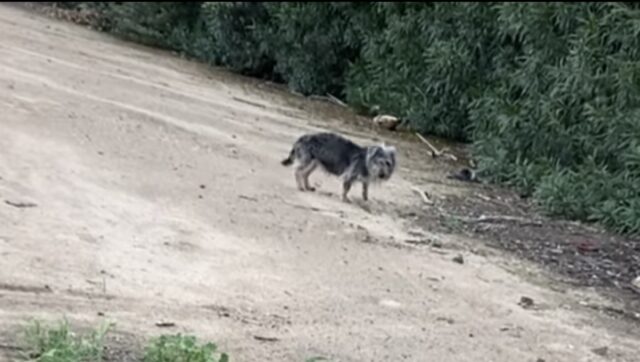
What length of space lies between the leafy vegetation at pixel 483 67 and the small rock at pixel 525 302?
3254 mm

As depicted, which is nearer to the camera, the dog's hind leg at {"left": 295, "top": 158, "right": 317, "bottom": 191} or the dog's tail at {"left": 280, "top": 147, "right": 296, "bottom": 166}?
the dog's hind leg at {"left": 295, "top": 158, "right": 317, "bottom": 191}

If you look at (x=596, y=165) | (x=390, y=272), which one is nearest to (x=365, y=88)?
(x=596, y=165)

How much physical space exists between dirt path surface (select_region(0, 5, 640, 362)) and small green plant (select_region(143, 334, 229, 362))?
0.50 m

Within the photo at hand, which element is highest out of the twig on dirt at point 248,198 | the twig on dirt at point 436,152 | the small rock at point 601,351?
the small rock at point 601,351

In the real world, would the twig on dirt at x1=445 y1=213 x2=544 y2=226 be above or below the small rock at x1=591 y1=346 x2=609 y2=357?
below

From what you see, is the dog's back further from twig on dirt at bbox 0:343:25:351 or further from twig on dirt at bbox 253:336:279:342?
twig on dirt at bbox 0:343:25:351

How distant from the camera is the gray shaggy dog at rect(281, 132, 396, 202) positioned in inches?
409

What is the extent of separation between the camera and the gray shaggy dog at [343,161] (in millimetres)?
10391

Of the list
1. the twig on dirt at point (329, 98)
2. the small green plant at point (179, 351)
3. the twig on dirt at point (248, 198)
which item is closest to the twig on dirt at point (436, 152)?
the twig on dirt at point (329, 98)

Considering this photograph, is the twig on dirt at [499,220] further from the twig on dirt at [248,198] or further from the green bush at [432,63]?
the green bush at [432,63]

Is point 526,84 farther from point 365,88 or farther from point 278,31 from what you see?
point 278,31

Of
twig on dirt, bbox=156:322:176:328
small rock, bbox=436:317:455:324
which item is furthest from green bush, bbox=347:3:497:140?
twig on dirt, bbox=156:322:176:328

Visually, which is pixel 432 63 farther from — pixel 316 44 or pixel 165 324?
pixel 165 324

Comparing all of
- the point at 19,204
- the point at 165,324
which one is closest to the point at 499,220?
the point at 19,204
